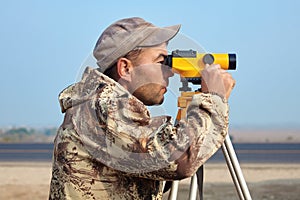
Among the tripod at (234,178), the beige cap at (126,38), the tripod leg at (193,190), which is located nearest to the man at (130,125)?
the beige cap at (126,38)

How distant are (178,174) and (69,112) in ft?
1.90

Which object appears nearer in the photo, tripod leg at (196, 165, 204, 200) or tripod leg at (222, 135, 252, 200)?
tripod leg at (196, 165, 204, 200)

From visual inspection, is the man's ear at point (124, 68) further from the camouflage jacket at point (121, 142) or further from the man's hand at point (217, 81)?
the man's hand at point (217, 81)

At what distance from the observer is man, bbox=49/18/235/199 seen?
2.55 m

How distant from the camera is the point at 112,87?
2.68 meters

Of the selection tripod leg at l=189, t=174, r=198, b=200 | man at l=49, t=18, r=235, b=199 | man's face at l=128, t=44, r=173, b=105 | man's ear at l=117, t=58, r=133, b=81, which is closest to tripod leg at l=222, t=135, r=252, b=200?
tripod leg at l=189, t=174, r=198, b=200

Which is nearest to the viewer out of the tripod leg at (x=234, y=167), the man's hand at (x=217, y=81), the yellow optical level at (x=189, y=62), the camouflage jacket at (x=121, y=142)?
the camouflage jacket at (x=121, y=142)

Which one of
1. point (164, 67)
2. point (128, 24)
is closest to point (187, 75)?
point (164, 67)

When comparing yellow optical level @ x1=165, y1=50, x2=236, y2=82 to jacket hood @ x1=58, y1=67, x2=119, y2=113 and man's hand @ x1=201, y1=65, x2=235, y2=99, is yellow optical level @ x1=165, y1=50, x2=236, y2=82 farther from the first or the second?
jacket hood @ x1=58, y1=67, x2=119, y2=113

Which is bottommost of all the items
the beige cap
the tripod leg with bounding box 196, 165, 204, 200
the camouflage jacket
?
the tripod leg with bounding box 196, 165, 204, 200

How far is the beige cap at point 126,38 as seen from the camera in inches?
109

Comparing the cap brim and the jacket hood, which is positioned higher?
the cap brim

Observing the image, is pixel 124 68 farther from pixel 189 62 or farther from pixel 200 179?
pixel 200 179

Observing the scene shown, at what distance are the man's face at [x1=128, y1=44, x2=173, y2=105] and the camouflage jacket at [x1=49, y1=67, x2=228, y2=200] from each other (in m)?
0.12
